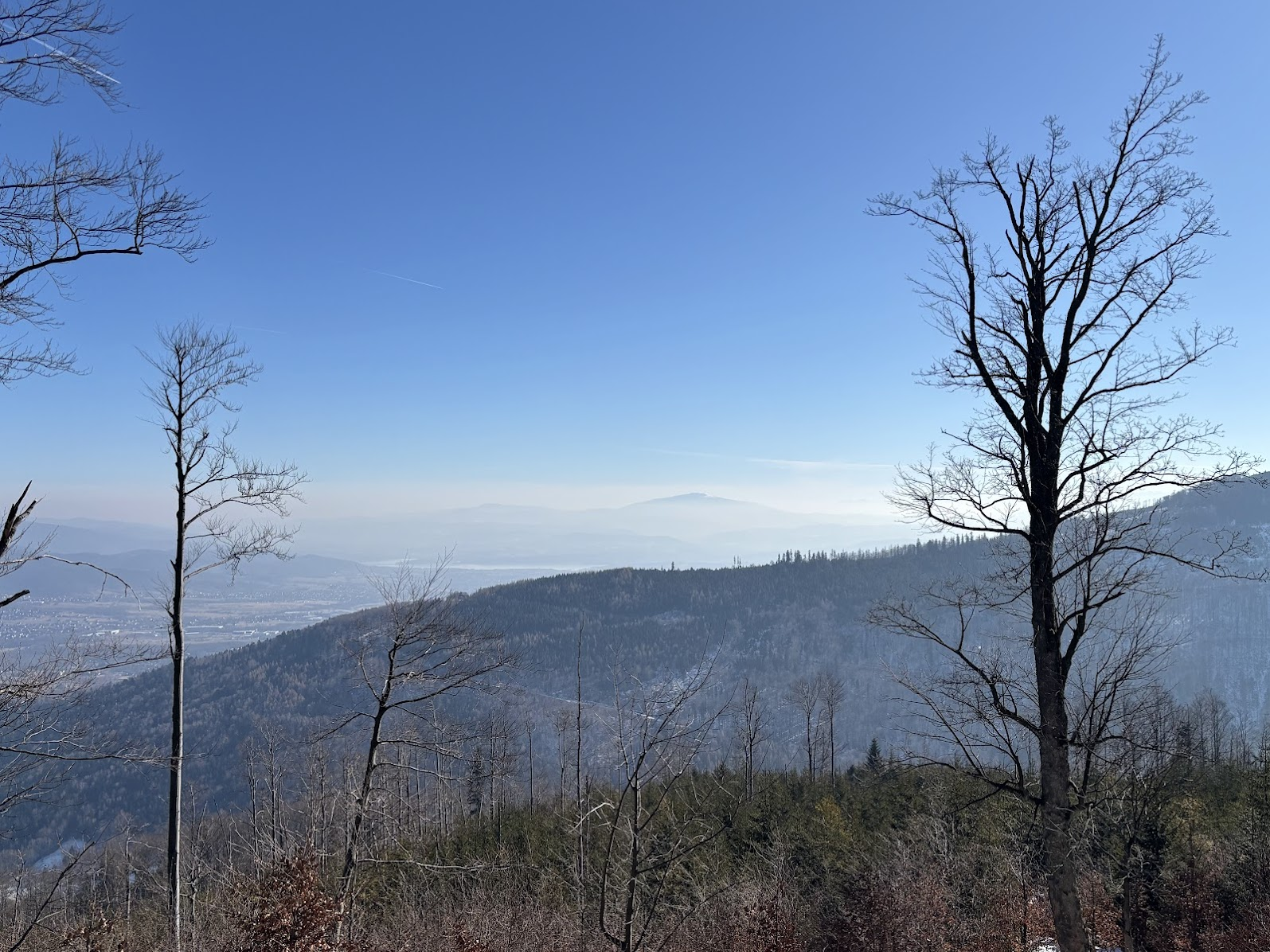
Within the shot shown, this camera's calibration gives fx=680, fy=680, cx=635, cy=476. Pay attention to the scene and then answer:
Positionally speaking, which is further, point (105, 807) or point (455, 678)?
point (105, 807)

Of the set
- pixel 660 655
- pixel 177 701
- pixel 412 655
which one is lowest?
pixel 660 655

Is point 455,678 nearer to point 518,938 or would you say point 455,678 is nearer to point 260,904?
point 260,904

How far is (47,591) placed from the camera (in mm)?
144000

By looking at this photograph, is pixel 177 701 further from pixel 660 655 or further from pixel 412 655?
pixel 660 655

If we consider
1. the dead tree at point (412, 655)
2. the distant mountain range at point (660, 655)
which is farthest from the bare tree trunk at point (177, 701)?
the distant mountain range at point (660, 655)

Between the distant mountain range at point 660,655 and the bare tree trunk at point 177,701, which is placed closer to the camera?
the bare tree trunk at point 177,701

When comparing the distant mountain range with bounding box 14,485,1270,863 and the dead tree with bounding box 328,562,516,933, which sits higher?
the dead tree with bounding box 328,562,516,933

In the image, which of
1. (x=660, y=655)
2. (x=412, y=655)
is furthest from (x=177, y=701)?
(x=660, y=655)

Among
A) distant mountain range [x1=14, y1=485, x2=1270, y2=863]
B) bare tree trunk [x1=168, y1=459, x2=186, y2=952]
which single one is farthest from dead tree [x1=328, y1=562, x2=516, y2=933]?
distant mountain range [x1=14, y1=485, x2=1270, y2=863]

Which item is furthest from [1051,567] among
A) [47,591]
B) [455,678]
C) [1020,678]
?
[47,591]

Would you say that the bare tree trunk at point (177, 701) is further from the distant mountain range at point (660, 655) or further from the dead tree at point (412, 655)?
the distant mountain range at point (660, 655)

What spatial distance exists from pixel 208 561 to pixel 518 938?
9690 millimetres

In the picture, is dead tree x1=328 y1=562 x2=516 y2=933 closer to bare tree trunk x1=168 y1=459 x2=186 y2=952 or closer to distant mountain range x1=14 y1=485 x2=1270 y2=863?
bare tree trunk x1=168 y1=459 x2=186 y2=952

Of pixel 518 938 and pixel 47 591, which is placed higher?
pixel 518 938
